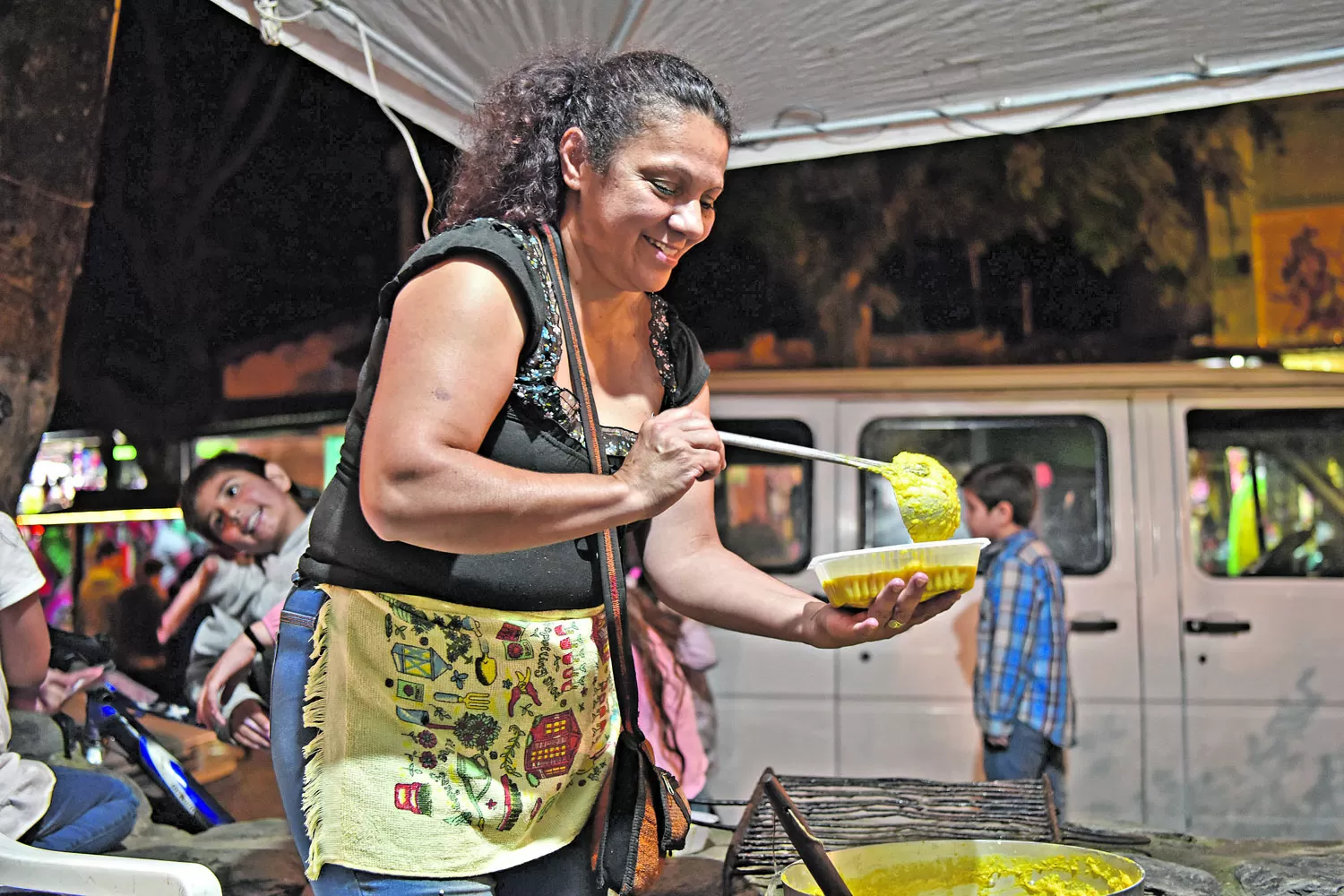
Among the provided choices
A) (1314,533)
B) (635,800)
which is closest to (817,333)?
(1314,533)

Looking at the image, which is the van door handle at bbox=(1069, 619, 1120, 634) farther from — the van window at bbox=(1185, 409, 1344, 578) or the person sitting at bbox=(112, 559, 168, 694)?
the person sitting at bbox=(112, 559, 168, 694)

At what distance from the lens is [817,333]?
20.3ft

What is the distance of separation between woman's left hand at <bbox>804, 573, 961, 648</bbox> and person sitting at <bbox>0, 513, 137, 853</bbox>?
187 centimetres

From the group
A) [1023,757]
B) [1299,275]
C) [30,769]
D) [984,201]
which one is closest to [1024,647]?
[1023,757]

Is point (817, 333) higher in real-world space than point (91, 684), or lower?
higher

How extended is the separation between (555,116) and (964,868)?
1444 mm

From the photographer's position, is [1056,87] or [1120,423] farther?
[1120,423]

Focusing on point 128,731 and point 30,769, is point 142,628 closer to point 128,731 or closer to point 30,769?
point 128,731

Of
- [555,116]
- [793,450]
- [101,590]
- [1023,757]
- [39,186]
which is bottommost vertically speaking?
[1023,757]

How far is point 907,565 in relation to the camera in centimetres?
166

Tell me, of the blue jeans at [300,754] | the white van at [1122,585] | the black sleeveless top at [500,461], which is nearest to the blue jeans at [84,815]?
the blue jeans at [300,754]

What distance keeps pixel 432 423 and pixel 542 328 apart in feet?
0.77

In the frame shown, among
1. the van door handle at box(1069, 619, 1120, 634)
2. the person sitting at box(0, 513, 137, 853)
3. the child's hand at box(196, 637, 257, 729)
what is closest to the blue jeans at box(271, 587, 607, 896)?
the person sitting at box(0, 513, 137, 853)

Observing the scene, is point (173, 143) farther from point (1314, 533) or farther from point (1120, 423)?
point (1314, 533)
